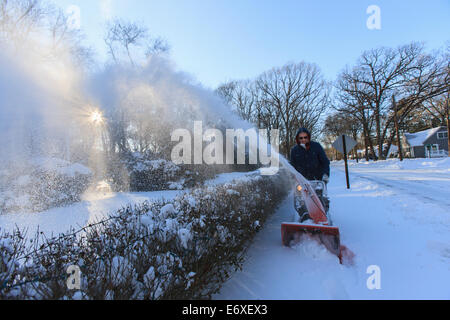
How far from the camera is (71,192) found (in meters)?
5.80

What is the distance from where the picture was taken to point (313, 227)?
278cm

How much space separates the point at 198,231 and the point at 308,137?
2.76m

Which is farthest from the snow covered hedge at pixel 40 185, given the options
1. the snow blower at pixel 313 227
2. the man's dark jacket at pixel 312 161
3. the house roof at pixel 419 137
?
the house roof at pixel 419 137

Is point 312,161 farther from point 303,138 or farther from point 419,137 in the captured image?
point 419,137

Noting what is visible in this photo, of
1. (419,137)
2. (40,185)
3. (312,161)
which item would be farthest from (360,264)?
(419,137)

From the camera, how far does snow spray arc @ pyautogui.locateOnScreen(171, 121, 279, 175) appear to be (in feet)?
16.7

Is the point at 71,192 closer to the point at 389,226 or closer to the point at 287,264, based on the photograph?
the point at 287,264

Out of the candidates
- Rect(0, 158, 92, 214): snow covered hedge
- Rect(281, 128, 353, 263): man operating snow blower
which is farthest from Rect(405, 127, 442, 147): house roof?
Rect(0, 158, 92, 214): snow covered hedge

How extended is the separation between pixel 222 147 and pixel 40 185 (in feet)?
39.0

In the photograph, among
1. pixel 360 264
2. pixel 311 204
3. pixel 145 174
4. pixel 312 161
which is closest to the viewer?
pixel 360 264

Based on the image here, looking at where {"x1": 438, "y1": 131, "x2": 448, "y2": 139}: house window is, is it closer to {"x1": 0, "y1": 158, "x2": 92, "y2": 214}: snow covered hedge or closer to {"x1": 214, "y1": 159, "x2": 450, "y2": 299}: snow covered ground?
{"x1": 214, "y1": 159, "x2": 450, "y2": 299}: snow covered ground

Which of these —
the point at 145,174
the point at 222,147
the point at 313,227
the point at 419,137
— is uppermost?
the point at 419,137

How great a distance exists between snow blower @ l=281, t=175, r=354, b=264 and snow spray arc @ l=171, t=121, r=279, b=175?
1344 millimetres
